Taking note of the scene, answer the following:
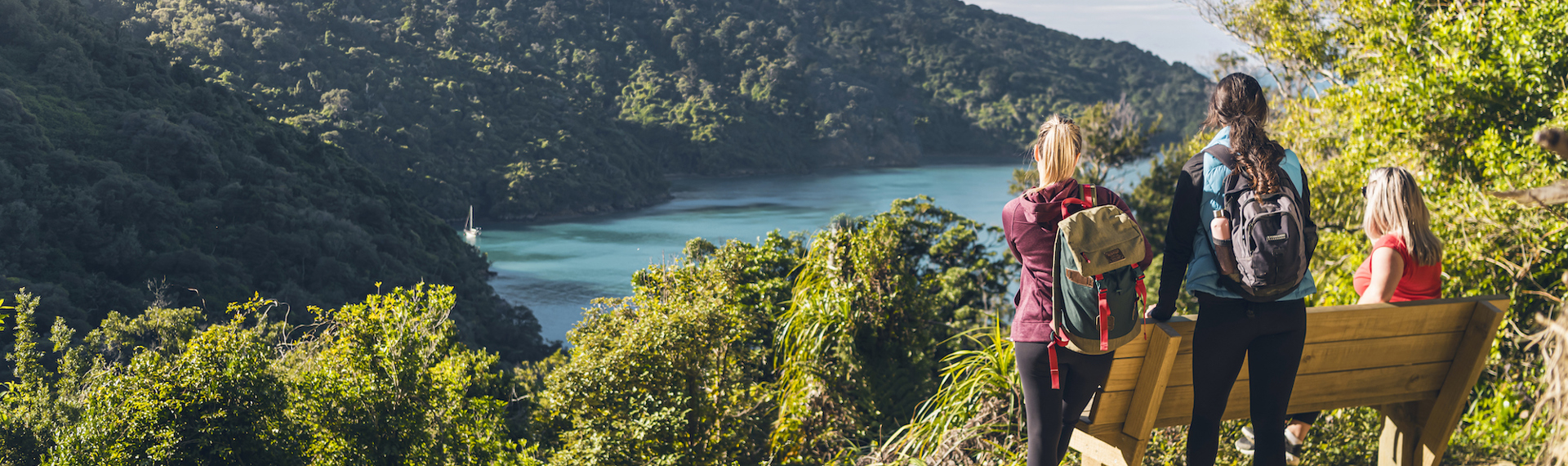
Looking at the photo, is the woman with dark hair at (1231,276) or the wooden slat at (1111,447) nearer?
the woman with dark hair at (1231,276)

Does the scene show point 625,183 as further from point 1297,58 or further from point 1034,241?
point 1034,241

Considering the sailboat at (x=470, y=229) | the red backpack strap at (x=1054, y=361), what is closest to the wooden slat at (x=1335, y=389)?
the red backpack strap at (x=1054, y=361)

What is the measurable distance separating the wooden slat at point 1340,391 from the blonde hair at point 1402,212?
292mm

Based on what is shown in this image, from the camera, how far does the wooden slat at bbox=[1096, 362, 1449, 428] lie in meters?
2.04

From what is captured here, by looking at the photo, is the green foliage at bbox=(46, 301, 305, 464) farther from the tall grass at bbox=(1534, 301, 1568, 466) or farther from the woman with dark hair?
the tall grass at bbox=(1534, 301, 1568, 466)

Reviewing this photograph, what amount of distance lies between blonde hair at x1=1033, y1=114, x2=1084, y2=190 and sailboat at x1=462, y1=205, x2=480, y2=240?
2083 inches

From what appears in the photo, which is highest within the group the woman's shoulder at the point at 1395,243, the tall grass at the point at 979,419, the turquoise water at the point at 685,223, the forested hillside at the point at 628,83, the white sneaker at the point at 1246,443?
the forested hillside at the point at 628,83

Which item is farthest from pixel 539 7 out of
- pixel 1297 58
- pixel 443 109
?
pixel 1297 58

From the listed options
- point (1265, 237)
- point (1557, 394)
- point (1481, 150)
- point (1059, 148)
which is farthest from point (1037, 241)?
point (1481, 150)

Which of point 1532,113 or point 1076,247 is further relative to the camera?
point 1532,113

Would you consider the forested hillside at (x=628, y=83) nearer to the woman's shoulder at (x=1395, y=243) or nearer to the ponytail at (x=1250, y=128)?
the ponytail at (x=1250, y=128)

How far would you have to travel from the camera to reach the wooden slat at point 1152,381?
178 cm

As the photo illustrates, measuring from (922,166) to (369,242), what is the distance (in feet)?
216

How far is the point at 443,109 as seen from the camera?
60.3 metres
